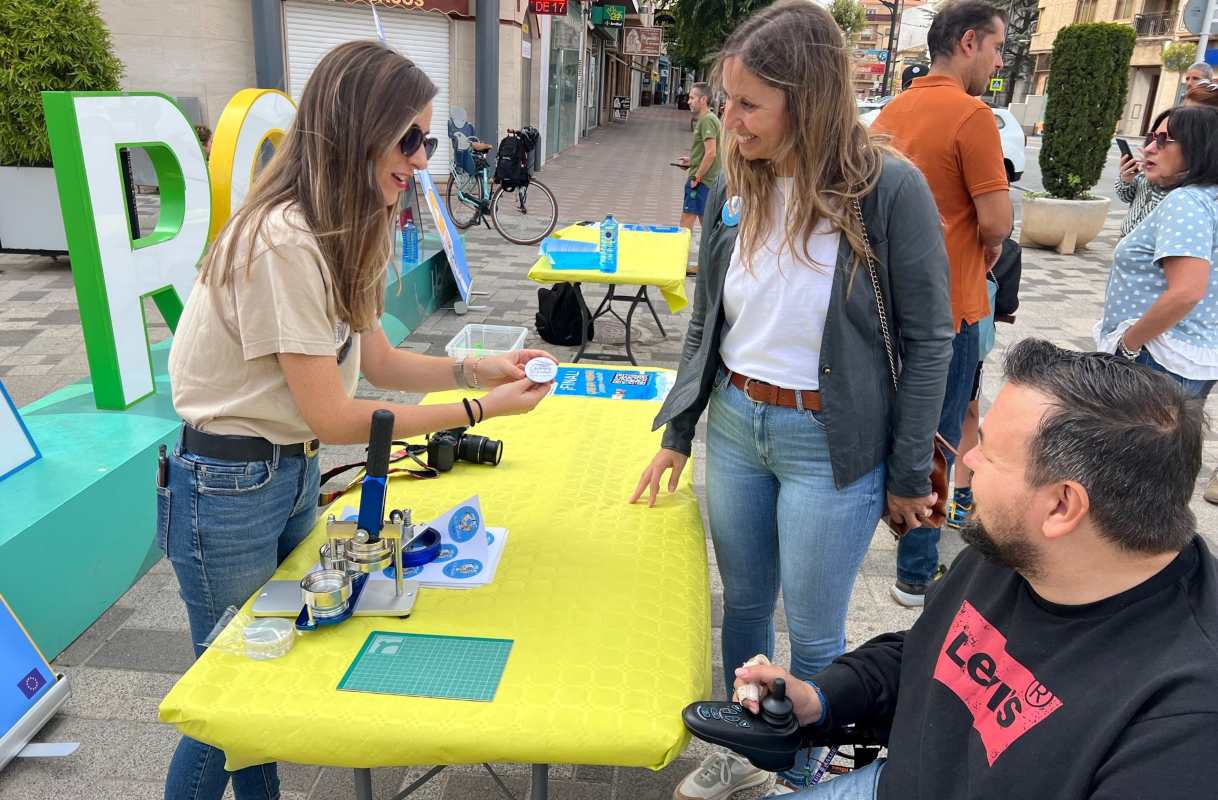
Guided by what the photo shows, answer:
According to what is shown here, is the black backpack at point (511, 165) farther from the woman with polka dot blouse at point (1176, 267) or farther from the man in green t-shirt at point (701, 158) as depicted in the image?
the woman with polka dot blouse at point (1176, 267)

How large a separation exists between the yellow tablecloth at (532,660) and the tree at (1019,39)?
2309 inches

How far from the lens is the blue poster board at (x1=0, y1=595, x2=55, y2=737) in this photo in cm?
223

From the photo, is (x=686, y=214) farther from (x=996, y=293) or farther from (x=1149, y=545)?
(x=1149, y=545)

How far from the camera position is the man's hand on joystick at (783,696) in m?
1.36

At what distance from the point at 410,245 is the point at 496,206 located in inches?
161

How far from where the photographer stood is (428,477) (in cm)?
218

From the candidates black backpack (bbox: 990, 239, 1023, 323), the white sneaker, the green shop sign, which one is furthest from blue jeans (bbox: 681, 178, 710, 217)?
the green shop sign

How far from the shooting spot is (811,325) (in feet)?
5.53

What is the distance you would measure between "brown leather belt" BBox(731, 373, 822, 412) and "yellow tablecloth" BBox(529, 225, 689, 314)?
10.1ft

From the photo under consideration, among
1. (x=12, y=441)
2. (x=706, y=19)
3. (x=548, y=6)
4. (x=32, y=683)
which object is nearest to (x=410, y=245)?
(x=12, y=441)

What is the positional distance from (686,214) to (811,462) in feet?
23.5

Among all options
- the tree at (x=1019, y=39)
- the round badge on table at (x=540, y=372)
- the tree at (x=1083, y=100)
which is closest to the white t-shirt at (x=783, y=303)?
the round badge on table at (x=540, y=372)

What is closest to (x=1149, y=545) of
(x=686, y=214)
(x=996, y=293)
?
(x=996, y=293)

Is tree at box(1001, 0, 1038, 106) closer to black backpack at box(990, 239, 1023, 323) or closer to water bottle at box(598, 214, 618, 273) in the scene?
water bottle at box(598, 214, 618, 273)
